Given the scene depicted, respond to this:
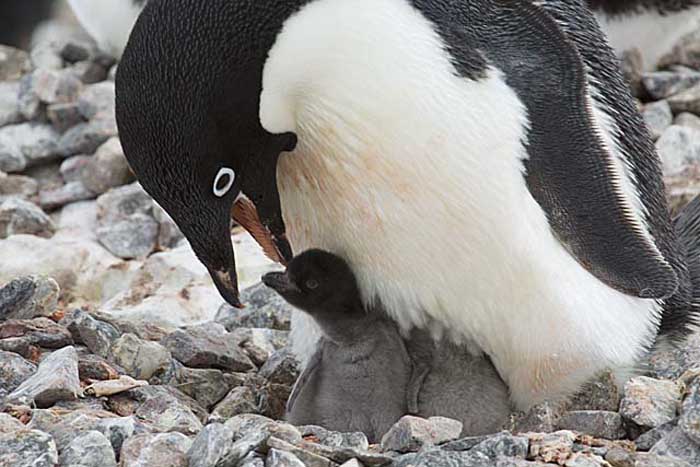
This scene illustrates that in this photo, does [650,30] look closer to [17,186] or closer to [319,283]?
[17,186]

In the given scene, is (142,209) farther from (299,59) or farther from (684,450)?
(684,450)

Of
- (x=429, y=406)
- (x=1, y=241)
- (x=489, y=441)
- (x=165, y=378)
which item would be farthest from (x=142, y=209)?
(x=489, y=441)

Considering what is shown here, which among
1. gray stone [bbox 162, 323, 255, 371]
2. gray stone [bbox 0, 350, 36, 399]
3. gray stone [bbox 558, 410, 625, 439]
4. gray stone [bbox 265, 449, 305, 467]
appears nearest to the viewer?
gray stone [bbox 265, 449, 305, 467]

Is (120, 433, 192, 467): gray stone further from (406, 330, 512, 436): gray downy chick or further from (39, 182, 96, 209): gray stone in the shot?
(39, 182, 96, 209): gray stone

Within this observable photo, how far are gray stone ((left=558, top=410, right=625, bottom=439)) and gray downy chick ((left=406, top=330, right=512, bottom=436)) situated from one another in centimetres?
23

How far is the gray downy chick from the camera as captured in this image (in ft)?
10.1

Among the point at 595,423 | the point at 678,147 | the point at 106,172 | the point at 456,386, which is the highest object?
the point at 595,423

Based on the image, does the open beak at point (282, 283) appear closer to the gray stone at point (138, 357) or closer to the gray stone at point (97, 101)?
the gray stone at point (138, 357)

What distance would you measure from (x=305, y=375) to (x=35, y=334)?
62cm

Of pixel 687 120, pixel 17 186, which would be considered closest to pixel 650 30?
pixel 687 120

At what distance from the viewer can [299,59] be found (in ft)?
9.14

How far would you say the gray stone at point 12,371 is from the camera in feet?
9.71

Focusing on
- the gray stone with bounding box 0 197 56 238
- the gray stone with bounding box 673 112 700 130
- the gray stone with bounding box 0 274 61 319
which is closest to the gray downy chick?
the gray stone with bounding box 0 274 61 319

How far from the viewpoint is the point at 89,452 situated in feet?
7.95
